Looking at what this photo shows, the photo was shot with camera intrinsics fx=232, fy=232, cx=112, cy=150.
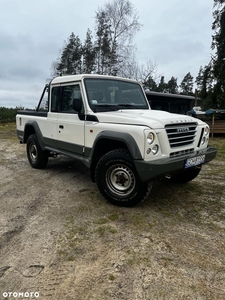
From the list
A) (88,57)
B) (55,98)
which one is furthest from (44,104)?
(88,57)

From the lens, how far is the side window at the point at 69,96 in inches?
166

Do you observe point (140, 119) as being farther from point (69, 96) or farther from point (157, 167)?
point (69, 96)

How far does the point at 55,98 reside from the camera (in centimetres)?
488

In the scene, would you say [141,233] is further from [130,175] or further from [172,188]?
[172,188]

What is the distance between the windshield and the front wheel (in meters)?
1.03

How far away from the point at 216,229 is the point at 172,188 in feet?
4.97

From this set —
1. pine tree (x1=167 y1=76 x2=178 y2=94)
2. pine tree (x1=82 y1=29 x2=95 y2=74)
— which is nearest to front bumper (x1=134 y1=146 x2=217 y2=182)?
pine tree (x1=82 y1=29 x2=95 y2=74)

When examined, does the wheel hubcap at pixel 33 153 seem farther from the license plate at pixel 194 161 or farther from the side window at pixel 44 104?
the license plate at pixel 194 161

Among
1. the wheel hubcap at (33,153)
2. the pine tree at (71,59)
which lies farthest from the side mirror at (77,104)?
the pine tree at (71,59)

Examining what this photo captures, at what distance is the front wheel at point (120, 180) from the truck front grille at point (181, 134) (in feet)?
2.14

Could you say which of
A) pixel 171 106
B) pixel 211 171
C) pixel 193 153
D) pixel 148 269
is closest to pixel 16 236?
pixel 148 269

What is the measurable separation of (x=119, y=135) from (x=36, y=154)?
3.21 metres

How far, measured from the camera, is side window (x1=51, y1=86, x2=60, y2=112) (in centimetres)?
480

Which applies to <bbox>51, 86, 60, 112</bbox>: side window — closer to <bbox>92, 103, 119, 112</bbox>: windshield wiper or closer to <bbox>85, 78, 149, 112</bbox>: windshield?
<bbox>85, 78, 149, 112</bbox>: windshield
